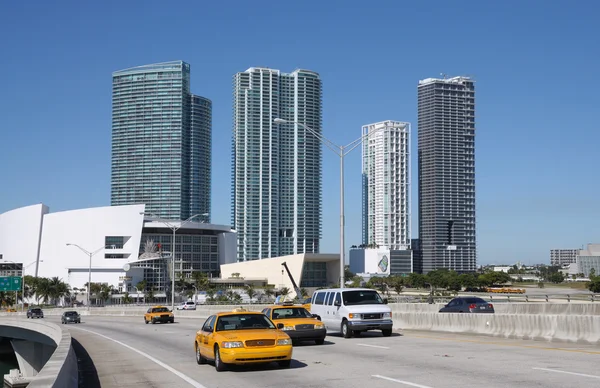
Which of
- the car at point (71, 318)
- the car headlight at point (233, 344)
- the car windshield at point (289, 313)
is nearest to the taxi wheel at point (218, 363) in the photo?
the car headlight at point (233, 344)

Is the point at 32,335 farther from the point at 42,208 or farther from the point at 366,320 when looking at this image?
the point at 42,208

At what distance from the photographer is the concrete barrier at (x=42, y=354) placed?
11.7m

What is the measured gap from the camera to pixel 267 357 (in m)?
16.5

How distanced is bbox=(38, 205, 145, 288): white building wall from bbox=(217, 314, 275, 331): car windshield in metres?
156

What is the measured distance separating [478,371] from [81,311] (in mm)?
95365

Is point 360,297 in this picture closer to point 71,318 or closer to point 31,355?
point 31,355

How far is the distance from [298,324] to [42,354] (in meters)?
40.6

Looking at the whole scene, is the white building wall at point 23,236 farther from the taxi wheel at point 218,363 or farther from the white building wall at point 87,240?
the taxi wheel at point 218,363

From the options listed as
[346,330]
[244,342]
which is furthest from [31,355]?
[244,342]

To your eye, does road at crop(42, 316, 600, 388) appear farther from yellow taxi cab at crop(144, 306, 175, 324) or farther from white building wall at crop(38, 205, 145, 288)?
white building wall at crop(38, 205, 145, 288)

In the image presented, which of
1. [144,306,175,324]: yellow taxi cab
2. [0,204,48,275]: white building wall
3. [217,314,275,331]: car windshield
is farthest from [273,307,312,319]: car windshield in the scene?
[0,204,48,275]: white building wall

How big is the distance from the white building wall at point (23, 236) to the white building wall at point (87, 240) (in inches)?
123

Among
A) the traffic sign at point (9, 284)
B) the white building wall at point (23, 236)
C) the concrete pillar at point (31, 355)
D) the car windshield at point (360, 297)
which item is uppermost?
the white building wall at point (23, 236)

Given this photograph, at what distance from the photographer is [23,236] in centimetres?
18350
